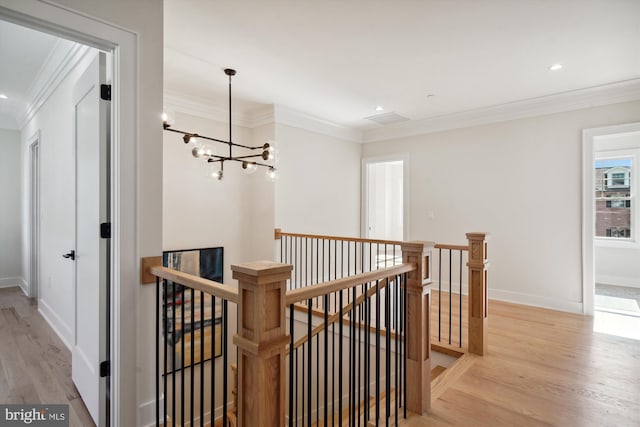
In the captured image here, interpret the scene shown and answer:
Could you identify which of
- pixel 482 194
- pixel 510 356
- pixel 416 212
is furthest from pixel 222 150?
pixel 510 356

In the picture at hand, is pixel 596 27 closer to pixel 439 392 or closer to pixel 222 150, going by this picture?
pixel 439 392

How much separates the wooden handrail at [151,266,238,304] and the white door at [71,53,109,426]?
391mm

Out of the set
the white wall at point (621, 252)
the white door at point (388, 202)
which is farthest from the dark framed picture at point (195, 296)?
the white wall at point (621, 252)

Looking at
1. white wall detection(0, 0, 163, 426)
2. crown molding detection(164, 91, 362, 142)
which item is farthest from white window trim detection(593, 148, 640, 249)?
white wall detection(0, 0, 163, 426)

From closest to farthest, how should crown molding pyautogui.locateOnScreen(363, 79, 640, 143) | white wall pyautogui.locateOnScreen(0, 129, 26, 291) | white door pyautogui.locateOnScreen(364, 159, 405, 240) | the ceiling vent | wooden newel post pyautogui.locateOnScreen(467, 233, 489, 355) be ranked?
1. wooden newel post pyautogui.locateOnScreen(467, 233, 489, 355)
2. crown molding pyautogui.locateOnScreen(363, 79, 640, 143)
3. the ceiling vent
4. white wall pyautogui.locateOnScreen(0, 129, 26, 291)
5. white door pyautogui.locateOnScreen(364, 159, 405, 240)

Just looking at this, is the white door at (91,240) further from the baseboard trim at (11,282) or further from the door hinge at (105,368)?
the baseboard trim at (11,282)

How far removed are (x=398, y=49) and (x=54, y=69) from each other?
10.8 ft

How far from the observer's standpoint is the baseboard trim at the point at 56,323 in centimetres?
299

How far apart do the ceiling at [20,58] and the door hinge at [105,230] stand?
2.03 meters

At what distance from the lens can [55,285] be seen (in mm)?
3309

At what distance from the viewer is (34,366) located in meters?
2.64

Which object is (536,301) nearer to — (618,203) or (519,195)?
(519,195)

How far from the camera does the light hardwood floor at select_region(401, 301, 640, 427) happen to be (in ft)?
6.73

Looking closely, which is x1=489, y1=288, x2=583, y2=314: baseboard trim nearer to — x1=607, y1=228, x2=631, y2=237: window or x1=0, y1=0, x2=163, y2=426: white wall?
x1=607, y1=228, x2=631, y2=237: window
